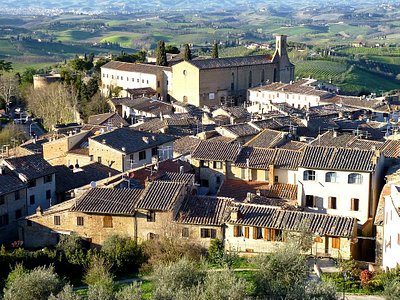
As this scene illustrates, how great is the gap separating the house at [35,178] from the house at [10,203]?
0.29 m

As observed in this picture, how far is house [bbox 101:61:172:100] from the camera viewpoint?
68.1 meters

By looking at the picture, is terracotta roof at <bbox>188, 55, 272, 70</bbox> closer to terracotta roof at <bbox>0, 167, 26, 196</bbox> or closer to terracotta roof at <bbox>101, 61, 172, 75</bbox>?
terracotta roof at <bbox>101, 61, 172, 75</bbox>

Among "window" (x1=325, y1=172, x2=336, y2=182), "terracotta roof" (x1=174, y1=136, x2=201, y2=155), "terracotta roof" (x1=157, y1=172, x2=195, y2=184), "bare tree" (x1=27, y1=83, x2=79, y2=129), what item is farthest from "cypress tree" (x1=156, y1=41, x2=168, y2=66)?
"window" (x1=325, y1=172, x2=336, y2=182)

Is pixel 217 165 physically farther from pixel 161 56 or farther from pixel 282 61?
pixel 282 61

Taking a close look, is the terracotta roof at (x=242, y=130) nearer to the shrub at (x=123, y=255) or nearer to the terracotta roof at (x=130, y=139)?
the terracotta roof at (x=130, y=139)

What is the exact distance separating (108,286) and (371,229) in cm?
1152

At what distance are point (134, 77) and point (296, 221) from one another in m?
46.8

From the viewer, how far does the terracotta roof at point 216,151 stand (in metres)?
32.0

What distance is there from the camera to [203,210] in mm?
26688

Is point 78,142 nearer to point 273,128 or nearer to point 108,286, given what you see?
point 273,128

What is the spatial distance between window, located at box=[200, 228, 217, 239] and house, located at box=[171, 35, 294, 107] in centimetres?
3908

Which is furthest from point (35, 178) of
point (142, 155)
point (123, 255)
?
point (123, 255)

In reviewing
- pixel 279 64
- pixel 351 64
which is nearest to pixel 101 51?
pixel 351 64

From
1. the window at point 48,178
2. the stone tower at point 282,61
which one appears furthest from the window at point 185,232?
the stone tower at point 282,61
